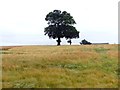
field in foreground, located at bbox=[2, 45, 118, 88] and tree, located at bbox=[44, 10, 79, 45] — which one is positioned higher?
tree, located at bbox=[44, 10, 79, 45]

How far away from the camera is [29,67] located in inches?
1032

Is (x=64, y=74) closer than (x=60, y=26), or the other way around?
(x=64, y=74)

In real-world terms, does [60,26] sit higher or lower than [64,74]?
higher

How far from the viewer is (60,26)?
9119 cm

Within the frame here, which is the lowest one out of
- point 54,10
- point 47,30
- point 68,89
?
point 68,89

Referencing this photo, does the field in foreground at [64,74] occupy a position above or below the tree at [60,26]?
below

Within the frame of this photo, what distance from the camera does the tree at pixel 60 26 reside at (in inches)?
3541

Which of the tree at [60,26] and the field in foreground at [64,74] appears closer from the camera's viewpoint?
the field in foreground at [64,74]

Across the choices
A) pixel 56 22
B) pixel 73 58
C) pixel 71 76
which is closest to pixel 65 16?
pixel 56 22

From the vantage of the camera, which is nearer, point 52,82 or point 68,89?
point 68,89

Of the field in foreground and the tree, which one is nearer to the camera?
the field in foreground

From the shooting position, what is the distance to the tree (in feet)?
295

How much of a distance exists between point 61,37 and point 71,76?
69.2 meters

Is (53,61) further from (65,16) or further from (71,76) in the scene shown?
(65,16)
